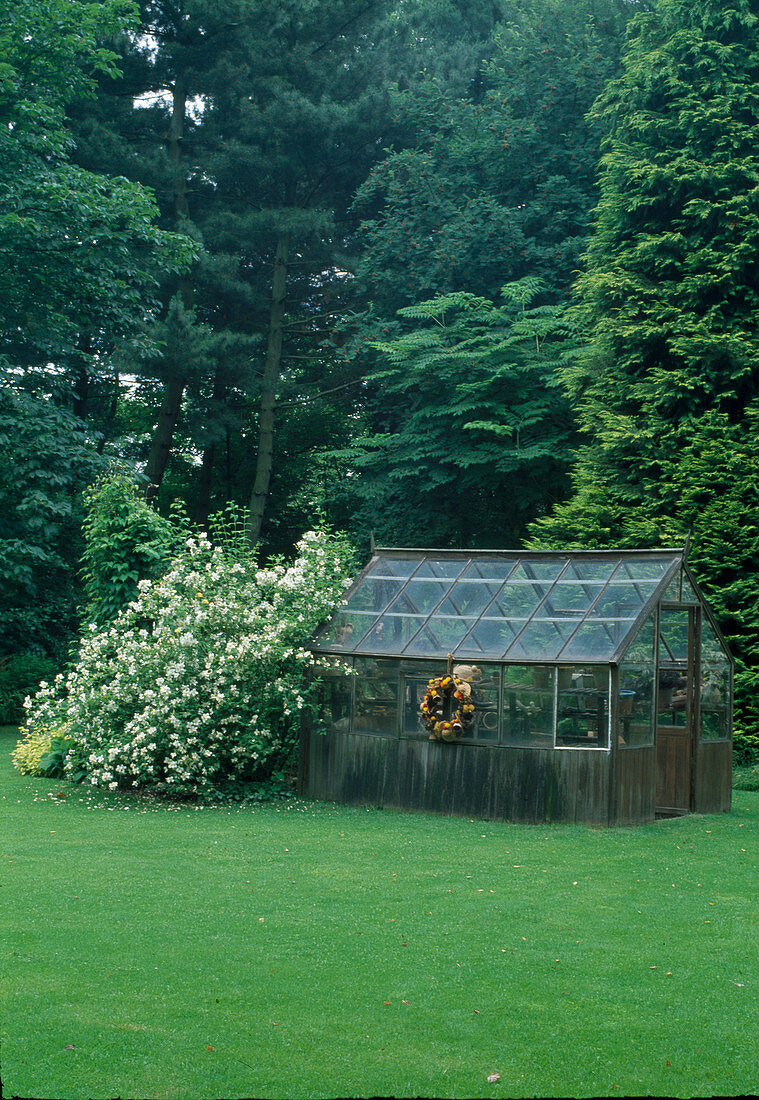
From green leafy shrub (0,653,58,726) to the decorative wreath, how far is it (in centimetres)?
1365

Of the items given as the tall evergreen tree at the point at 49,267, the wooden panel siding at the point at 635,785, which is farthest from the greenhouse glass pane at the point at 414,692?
the tall evergreen tree at the point at 49,267

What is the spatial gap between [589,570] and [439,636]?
226 cm

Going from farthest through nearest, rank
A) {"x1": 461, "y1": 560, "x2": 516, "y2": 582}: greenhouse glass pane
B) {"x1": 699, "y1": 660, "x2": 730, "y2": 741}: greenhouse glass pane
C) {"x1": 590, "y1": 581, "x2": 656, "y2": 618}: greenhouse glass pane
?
{"x1": 461, "y1": 560, "x2": 516, "y2": 582}: greenhouse glass pane
{"x1": 699, "y1": 660, "x2": 730, "y2": 741}: greenhouse glass pane
{"x1": 590, "y1": 581, "x2": 656, "y2": 618}: greenhouse glass pane

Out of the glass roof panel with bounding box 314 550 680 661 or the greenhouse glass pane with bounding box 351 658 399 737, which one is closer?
the glass roof panel with bounding box 314 550 680 661

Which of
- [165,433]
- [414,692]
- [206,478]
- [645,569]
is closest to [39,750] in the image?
[414,692]

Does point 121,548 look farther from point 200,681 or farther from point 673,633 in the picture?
point 673,633

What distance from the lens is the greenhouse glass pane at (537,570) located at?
14438 millimetres

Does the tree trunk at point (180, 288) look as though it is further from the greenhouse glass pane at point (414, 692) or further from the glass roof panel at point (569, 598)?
the glass roof panel at point (569, 598)

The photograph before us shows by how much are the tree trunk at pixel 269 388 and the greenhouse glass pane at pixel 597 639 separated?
17215mm

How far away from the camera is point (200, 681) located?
1457cm

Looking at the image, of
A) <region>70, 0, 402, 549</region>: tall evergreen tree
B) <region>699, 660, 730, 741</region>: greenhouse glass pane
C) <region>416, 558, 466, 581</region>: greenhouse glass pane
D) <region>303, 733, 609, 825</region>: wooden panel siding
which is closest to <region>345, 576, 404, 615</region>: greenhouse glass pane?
<region>416, 558, 466, 581</region>: greenhouse glass pane

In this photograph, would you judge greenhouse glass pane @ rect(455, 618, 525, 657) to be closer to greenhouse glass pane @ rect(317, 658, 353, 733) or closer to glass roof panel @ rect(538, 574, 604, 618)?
glass roof panel @ rect(538, 574, 604, 618)

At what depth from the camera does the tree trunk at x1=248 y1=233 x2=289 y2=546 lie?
29.5m

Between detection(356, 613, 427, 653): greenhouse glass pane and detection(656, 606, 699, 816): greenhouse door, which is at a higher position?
detection(356, 613, 427, 653): greenhouse glass pane
